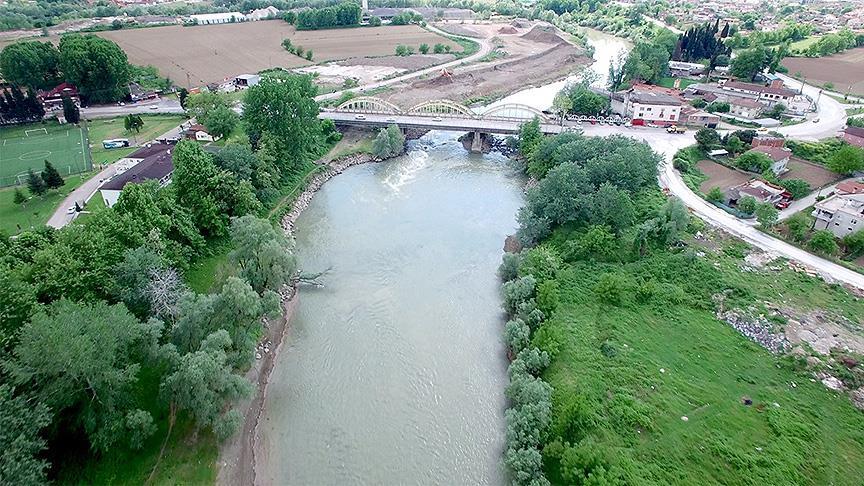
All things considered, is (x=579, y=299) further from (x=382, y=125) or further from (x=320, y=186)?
(x=382, y=125)

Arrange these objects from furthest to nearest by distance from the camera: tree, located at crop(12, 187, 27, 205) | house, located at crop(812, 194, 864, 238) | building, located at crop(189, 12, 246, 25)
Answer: building, located at crop(189, 12, 246, 25) < tree, located at crop(12, 187, 27, 205) < house, located at crop(812, 194, 864, 238)

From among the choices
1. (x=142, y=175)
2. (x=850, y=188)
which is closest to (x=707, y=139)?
(x=850, y=188)

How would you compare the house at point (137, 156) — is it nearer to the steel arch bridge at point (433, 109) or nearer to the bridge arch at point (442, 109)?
the steel arch bridge at point (433, 109)

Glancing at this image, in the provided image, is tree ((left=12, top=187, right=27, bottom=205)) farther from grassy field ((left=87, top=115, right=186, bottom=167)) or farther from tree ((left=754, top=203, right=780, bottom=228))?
tree ((left=754, top=203, right=780, bottom=228))

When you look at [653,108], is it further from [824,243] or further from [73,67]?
[73,67]

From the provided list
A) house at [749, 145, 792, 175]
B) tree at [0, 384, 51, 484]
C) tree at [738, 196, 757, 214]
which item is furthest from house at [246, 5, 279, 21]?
tree at [0, 384, 51, 484]

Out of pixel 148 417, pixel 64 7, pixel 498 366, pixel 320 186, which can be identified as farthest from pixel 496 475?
pixel 64 7
